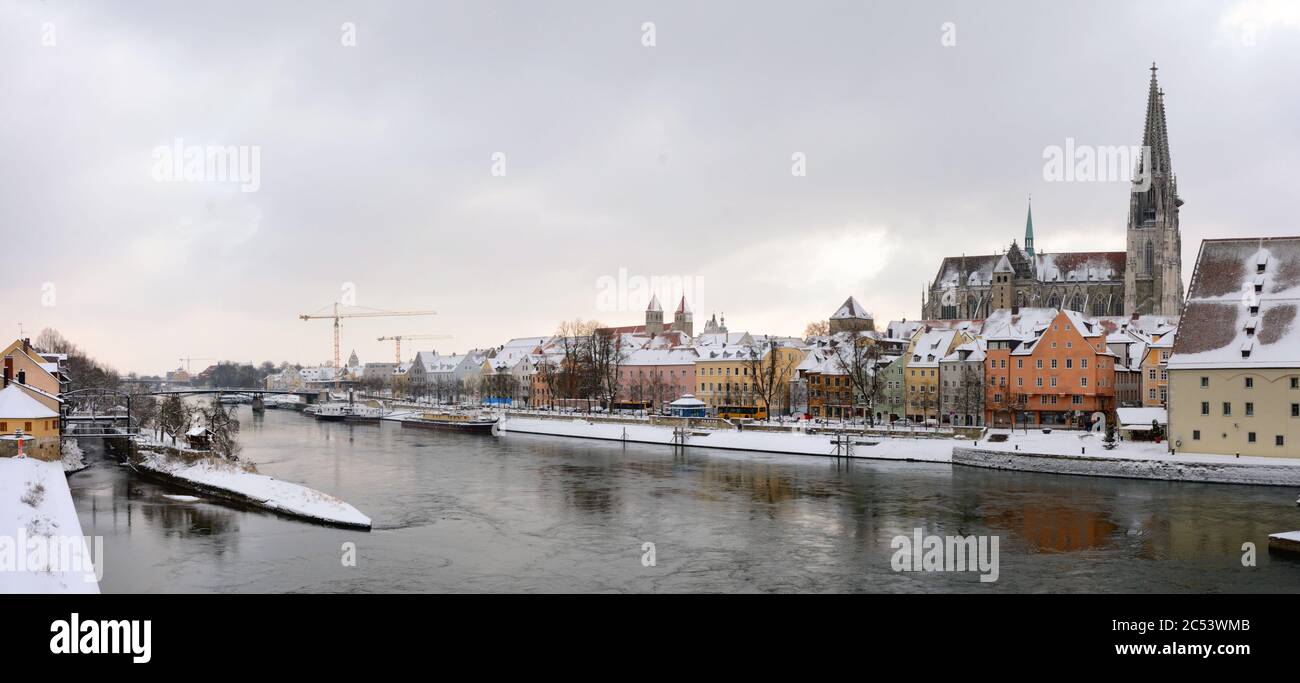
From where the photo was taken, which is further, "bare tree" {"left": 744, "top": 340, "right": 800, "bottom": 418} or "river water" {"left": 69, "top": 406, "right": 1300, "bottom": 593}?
"bare tree" {"left": 744, "top": 340, "right": 800, "bottom": 418}

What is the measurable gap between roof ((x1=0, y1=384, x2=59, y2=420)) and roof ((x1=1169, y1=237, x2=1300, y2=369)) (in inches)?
2085

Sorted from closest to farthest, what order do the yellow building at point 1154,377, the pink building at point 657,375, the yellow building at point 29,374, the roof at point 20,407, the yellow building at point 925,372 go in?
the roof at point 20,407 < the yellow building at point 29,374 < the yellow building at point 1154,377 < the yellow building at point 925,372 < the pink building at point 657,375

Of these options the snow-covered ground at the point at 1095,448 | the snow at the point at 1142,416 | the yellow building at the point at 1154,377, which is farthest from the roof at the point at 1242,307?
the yellow building at the point at 1154,377

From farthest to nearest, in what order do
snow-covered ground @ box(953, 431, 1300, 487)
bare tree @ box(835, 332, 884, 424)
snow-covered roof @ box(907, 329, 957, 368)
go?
snow-covered roof @ box(907, 329, 957, 368) < bare tree @ box(835, 332, 884, 424) < snow-covered ground @ box(953, 431, 1300, 487)

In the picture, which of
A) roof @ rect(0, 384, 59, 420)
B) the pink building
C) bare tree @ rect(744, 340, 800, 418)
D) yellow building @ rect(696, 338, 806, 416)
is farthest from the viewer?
the pink building

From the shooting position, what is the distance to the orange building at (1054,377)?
55531 mm

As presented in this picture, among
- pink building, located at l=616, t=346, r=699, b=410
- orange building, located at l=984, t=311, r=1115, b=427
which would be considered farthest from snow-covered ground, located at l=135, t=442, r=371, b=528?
pink building, located at l=616, t=346, r=699, b=410

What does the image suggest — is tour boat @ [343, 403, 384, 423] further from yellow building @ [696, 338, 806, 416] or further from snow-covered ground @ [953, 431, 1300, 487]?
snow-covered ground @ [953, 431, 1300, 487]

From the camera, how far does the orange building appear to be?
182ft

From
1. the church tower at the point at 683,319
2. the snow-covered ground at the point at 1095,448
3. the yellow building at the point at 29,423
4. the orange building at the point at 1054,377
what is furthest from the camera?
the church tower at the point at 683,319

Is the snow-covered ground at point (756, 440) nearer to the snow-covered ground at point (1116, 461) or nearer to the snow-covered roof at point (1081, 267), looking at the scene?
the snow-covered ground at point (1116, 461)

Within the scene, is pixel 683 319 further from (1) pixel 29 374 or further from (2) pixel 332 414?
(1) pixel 29 374

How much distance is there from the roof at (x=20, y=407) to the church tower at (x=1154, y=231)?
97.9 meters
